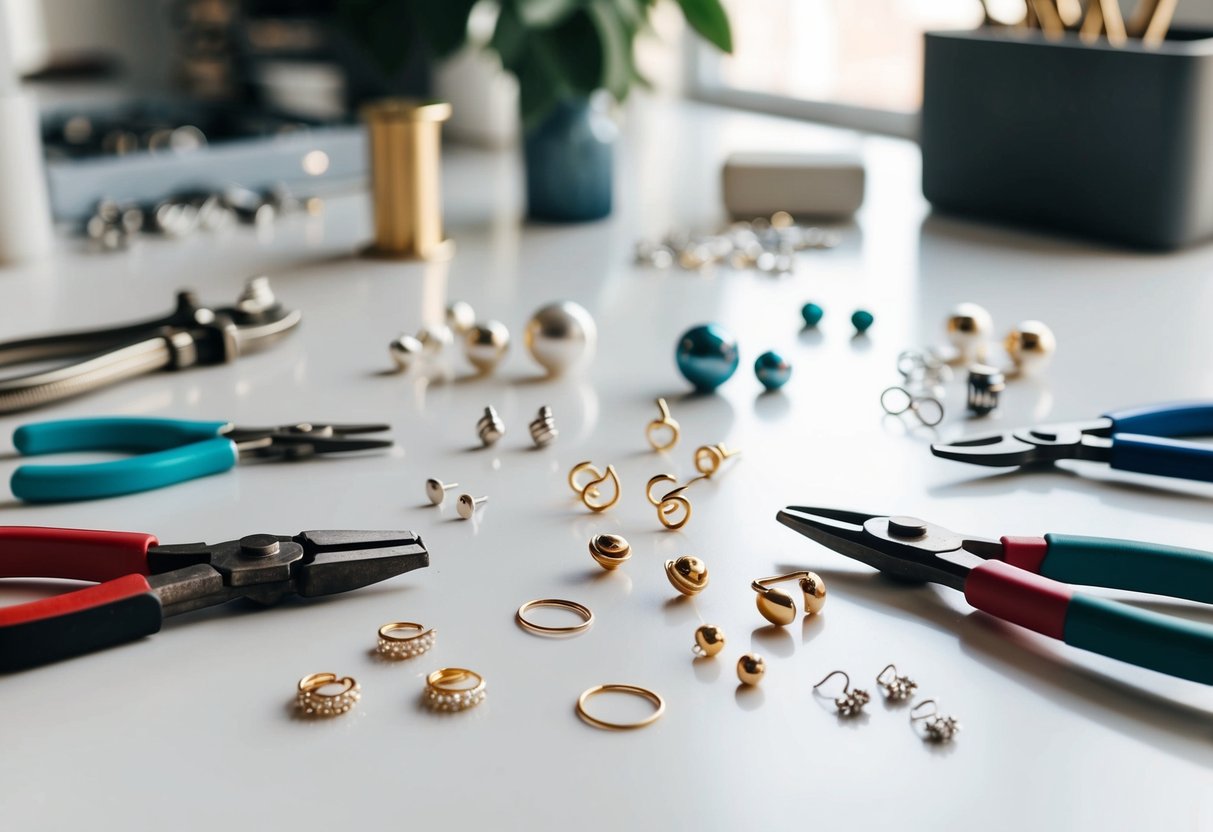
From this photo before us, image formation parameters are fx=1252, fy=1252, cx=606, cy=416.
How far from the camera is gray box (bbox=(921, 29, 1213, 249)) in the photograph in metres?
0.98

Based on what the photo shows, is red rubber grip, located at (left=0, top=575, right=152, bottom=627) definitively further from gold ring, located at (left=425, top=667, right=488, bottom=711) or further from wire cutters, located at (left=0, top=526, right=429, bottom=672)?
gold ring, located at (left=425, top=667, right=488, bottom=711)

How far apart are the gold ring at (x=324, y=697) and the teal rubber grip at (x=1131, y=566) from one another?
0.28 metres

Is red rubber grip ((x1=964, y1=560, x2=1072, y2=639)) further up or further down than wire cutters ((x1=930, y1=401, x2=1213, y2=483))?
further down

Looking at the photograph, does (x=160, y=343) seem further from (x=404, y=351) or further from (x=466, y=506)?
(x=466, y=506)

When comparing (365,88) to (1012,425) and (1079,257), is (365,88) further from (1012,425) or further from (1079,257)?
(1012,425)

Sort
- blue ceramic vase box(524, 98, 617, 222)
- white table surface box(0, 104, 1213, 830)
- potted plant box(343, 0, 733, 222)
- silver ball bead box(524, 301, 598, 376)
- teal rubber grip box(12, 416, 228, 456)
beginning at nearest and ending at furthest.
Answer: white table surface box(0, 104, 1213, 830) → teal rubber grip box(12, 416, 228, 456) → silver ball bead box(524, 301, 598, 376) → potted plant box(343, 0, 733, 222) → blue ceramic vase box(524, 98, 617, 222)

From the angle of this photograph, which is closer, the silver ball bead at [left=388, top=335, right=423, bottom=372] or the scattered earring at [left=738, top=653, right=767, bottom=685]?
the scattered earring at [left=738, top=653, right=767, bottom=685]

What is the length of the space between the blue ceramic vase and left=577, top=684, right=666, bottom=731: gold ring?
2.60ft

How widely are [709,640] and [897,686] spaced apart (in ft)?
0.24

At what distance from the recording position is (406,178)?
109cm

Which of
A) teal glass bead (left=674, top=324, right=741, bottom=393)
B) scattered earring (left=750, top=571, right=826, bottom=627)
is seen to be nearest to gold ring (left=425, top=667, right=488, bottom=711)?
scattered earring (left=750, top=571, right=826, bottom=627)

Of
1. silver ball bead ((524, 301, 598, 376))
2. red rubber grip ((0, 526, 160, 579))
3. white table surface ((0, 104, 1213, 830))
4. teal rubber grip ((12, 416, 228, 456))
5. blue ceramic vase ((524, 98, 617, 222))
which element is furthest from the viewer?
blue ceramic vase ((524, 98, 617, 222))

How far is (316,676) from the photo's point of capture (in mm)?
473

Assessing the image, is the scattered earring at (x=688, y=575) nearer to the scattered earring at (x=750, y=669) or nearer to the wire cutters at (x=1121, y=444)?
the scattered earring at (x=750, y=669)
